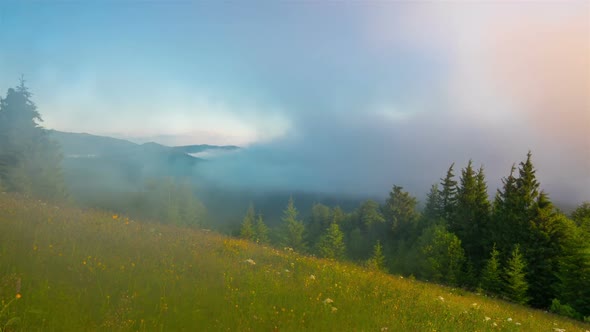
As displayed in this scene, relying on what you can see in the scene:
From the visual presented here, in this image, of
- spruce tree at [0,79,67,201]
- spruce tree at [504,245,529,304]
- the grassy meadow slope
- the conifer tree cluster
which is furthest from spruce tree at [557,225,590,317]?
spruce tree at [0,79,67,201]

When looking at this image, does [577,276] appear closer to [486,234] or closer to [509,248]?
[509,248]

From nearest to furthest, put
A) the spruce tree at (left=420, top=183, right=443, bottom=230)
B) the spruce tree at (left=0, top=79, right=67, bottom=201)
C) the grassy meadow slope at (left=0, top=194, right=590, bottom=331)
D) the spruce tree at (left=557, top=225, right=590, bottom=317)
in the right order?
the grassy meadow slope at (left=0, top=194, right=590, bottom=331) → the spruce tree at (left=557, top=225, right=590, bottom=317) → the spruce tree at (left=0, top=79, right=67, bottom=201) → the spruce tree at (left=420, top=183, right=443, bottom=230)

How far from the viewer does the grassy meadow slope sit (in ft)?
18.9

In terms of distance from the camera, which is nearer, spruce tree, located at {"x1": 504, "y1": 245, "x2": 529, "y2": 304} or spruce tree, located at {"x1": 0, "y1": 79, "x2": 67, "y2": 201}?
spruce tree, located at {"x1": 504, "y1": 245, "x2": 529, "y2": 304}

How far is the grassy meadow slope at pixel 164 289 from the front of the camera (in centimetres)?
577

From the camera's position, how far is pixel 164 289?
6984mm

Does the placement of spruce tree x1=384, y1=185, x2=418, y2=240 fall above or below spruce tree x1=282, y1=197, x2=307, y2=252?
above

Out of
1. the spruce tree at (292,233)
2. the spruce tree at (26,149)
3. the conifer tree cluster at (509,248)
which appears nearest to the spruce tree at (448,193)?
the conifer tree cluster at (509,248)

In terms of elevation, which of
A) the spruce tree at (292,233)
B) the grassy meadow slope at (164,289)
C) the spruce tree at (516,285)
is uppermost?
the grassy meadow slope at (164,289)

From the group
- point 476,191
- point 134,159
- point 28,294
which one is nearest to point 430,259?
point 476,191

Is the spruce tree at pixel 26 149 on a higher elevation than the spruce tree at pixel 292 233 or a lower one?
higher

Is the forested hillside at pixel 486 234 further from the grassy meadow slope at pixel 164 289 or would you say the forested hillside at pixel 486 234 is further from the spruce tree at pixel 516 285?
the grassy meadow slope at pixel 164 289

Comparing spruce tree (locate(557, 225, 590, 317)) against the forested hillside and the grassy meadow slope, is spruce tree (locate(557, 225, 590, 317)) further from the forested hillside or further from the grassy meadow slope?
the grassy meadow slope

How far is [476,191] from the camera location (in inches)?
1799
